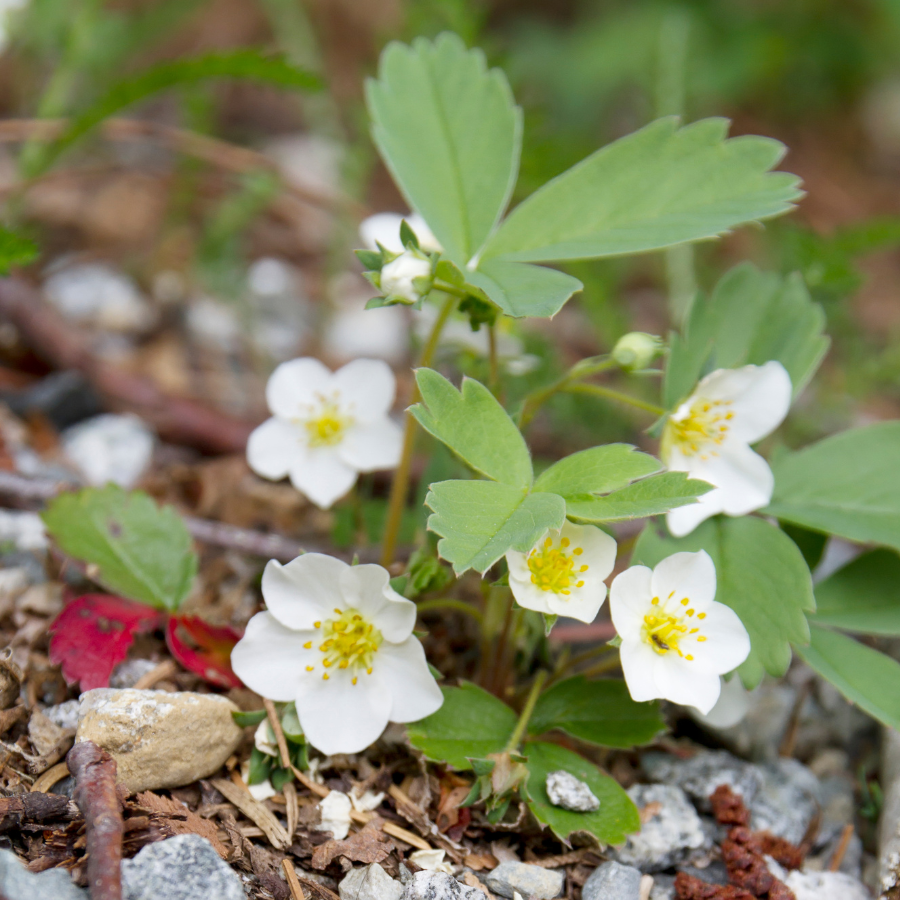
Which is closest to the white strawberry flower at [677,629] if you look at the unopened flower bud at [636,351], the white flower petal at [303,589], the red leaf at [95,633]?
the unopened flower bud at [636,351]

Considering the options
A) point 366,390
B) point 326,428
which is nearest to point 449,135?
point 366,390

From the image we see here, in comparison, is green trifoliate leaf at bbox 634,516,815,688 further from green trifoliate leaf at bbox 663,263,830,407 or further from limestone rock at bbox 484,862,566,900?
limestone rock at bbox 484,862,566,900

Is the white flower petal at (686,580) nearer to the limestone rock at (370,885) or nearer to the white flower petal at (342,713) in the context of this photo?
the white flower petal at (342,713)

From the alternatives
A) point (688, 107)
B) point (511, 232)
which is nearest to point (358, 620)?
point (511, 232)

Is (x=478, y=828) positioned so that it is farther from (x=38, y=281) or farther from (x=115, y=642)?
(x=38, y=281)

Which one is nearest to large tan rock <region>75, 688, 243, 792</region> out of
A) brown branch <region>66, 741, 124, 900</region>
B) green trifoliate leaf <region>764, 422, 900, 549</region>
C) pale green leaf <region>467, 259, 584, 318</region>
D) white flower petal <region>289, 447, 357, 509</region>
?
brown branch <region>66, 741, 124, 900</region>

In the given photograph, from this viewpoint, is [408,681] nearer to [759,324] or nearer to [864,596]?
[864,596]
